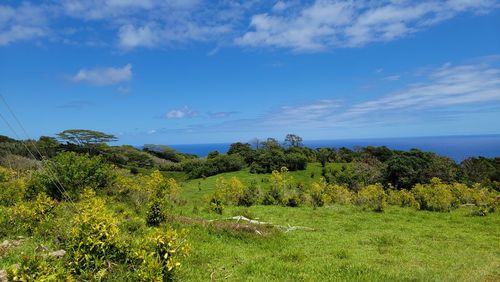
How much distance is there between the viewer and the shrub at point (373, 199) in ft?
77.3

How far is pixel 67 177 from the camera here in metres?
19.0

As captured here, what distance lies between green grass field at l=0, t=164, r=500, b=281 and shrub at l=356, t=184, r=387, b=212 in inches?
119

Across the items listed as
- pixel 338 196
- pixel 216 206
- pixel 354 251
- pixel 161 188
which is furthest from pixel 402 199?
pixel 161 188

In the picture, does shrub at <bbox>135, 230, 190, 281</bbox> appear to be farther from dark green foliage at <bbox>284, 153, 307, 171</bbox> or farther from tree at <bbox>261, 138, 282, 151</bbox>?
tree at <bbox>261, 138, 282, 151</bbox>

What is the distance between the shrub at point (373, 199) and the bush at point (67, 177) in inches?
634

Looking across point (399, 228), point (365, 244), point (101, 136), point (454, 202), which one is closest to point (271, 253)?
point (365, 244)

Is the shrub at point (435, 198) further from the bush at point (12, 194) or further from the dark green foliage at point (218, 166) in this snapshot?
the dark green foliage at point (218, 166)

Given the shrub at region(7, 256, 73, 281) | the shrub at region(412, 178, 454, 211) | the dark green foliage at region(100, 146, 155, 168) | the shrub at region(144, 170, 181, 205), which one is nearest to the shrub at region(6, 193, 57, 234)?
the shrub at region(144, 170, 181, 205)

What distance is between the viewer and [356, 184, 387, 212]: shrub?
23547 millimetres

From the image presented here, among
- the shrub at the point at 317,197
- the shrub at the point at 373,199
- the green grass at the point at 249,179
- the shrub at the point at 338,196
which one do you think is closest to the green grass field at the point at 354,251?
the shrub at the point at 373,199

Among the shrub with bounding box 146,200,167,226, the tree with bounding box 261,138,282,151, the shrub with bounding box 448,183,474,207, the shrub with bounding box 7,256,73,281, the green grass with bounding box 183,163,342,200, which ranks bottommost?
the green grass with bounding box 183,163,342,200

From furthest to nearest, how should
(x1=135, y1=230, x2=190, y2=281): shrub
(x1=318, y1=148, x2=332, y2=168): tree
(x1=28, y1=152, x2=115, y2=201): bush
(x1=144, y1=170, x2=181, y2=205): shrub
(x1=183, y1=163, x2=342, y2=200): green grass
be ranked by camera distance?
(x1=318, y1=148, x2=332, y2=168): tree
(x1=183, y1=163, x2=342, y2=200): green grass
(x1=28, y1=152, x2=115, y2=201): bush
(x1=144, y1=170, x2=181, y2=205): shrub
(x1=135, y1=230, x2=190, y2=281): shrub

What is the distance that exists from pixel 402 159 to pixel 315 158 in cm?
2644

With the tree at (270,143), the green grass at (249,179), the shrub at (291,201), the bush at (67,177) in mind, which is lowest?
the green grass at (249,179)
